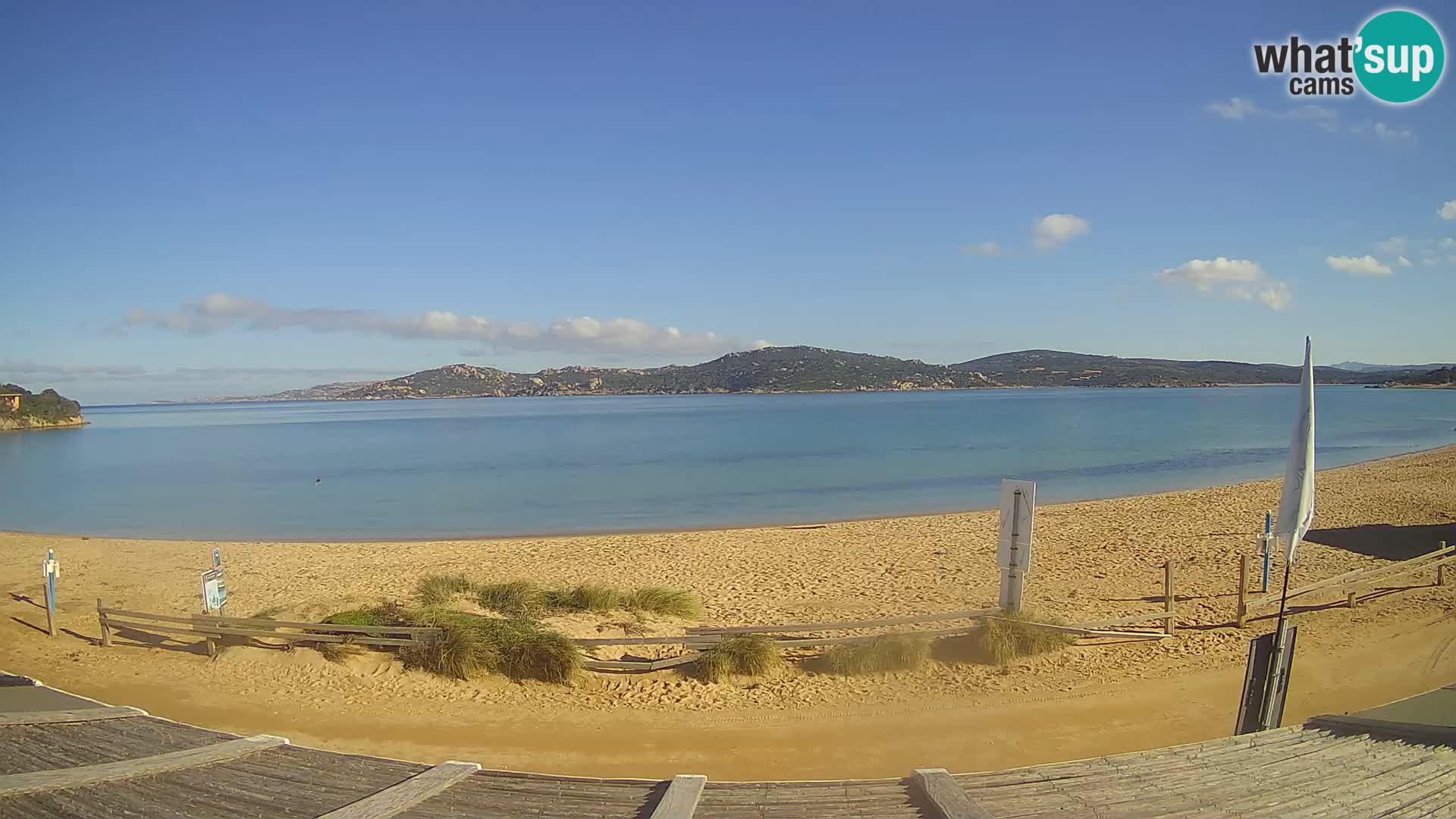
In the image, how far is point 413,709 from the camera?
827 centimetres

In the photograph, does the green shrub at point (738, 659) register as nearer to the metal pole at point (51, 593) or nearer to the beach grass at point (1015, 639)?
the beach grass at point (1015, 639)

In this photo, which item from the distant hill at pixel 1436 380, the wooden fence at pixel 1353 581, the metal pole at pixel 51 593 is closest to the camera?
the wooden fence at pixel 1353 581

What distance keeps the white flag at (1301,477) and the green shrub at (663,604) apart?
780 cm

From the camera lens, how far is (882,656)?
29.6 ft

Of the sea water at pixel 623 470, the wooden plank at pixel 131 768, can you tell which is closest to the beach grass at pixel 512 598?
the wooden plank at pixel 131 768

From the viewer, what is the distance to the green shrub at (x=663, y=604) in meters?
12.0

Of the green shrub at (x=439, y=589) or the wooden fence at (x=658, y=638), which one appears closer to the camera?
the wooden fence at (x=658, y=638)

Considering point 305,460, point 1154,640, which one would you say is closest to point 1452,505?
point 1154,640

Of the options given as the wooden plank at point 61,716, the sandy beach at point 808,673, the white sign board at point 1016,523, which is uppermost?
the white sign board at point 1016,523

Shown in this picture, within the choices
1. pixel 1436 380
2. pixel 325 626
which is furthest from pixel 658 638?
pixel 1436 380

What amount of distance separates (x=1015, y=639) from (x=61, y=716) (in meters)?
8.17

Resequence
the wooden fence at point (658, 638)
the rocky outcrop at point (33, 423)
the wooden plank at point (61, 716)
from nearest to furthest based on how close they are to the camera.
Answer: the wooden plank at point (61, 716) < the wooden fence at point (658, 638) < the rocky outcrop at point (33, 423)

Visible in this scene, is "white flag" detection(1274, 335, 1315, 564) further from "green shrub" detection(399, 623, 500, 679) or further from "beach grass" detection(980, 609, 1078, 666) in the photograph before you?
"green shrub" detection(399, 623, 500, 679)

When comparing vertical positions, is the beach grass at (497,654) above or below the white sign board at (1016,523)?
below
